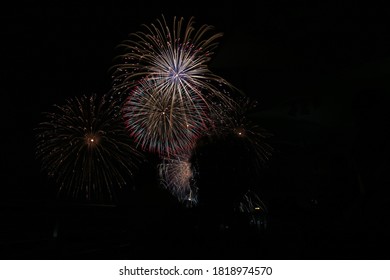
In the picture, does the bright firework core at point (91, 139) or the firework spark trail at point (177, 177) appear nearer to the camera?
the bright firework core at point (91, 139)

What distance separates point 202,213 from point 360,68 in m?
8.73

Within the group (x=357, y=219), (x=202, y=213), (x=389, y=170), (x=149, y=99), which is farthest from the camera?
(x=149, y=99)

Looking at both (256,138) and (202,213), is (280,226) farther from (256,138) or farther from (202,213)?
(256,138)

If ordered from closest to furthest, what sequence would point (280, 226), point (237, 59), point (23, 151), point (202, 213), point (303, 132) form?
1. point (280, 226)
2. point (202, 213)
3. point (237, 59)
4. point (303, 132)
5. point (23, 151)

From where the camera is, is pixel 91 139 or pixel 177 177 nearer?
pixel 91 139

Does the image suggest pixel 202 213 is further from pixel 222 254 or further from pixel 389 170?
pixel 389 170

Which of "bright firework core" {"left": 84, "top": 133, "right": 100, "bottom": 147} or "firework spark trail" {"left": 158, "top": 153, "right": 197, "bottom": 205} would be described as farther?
"firework spark trail" {"left": 158, "top": 153, "right": 197, "bottom": 205}

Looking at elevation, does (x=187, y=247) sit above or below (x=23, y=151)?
below

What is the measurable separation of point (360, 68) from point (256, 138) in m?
4.62

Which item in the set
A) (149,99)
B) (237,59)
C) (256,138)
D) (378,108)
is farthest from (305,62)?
(149,99)

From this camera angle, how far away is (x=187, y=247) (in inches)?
→ 205

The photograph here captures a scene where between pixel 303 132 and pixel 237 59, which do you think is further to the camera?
pixel 303 132

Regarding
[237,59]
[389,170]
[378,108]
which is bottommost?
[389,170]

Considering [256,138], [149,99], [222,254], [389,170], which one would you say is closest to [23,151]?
[149,99]
